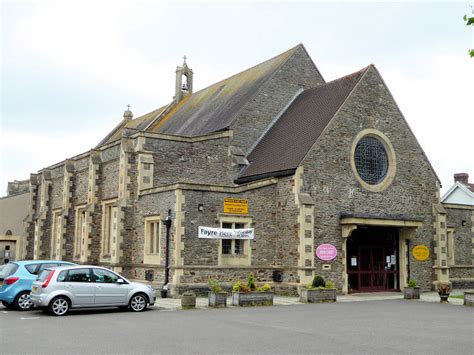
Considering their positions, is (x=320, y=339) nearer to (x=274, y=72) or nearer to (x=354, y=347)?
(x=354, y=347)

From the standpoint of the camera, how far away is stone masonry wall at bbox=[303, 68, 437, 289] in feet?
80.2

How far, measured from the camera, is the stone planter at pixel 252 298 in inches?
777

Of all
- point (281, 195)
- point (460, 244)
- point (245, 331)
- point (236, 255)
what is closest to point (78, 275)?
point (245, 331)

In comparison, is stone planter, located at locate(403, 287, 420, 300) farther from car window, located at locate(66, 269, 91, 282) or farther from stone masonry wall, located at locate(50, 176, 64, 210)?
stone masonry wall, located at locate(50, 176, 64, 210)

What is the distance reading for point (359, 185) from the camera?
25703 mm

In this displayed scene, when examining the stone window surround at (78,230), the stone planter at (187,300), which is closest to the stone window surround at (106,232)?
the stone window surround at (78,230)

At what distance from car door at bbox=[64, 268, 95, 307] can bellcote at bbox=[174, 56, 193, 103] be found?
27.4 metres

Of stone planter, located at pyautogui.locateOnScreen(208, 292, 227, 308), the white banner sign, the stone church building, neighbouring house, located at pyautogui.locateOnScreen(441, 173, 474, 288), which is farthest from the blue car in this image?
neighbouring house, located at pyautogui.locateOnScreen(441, 173, 474, 288)

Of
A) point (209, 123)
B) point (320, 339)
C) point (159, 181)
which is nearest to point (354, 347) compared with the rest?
point (320, 339)

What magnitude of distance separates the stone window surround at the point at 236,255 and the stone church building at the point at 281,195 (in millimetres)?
46

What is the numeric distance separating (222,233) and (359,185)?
22.8 feet

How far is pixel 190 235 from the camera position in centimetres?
2286

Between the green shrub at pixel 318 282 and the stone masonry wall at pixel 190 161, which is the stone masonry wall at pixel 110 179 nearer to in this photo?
the stone masonry wall at pixel 190 161

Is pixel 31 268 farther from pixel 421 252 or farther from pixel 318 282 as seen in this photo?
pixel 421 252
